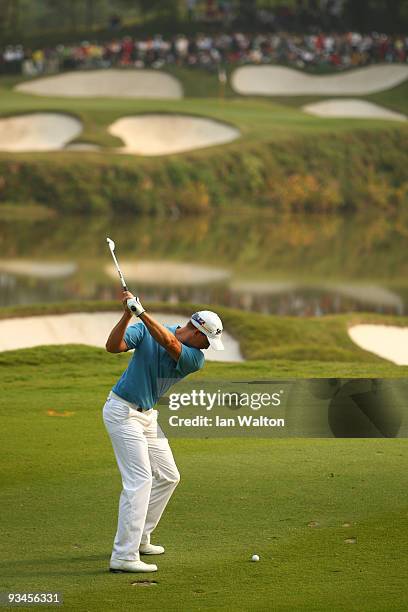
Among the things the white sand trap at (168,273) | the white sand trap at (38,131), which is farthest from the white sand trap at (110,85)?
the white sand trap at (168,273)

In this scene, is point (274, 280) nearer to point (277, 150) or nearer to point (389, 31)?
point (277, 150)

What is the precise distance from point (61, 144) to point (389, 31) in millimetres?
40264

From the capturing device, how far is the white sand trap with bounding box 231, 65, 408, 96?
84.1 meters

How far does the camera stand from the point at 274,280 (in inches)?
1666

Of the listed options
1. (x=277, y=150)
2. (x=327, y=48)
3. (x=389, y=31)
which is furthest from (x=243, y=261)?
(x=389, y=31)

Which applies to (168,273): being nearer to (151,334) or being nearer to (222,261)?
(222,261)

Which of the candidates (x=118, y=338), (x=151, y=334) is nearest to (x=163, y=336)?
(x=151, y=334)

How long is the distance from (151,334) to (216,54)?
77235mm

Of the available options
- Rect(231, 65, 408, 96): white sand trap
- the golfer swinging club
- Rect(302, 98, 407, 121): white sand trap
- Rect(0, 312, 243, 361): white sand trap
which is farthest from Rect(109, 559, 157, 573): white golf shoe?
Rect(231, 65, 408, 96): white sand trap

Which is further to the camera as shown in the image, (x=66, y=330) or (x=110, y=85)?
(x=110, y=85)

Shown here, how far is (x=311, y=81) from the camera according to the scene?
281ft

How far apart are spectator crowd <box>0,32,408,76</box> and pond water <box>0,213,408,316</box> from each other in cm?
2455

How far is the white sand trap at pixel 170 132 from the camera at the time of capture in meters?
67.2

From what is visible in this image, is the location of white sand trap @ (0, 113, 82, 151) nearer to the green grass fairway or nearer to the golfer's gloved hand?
the green grass fairway
